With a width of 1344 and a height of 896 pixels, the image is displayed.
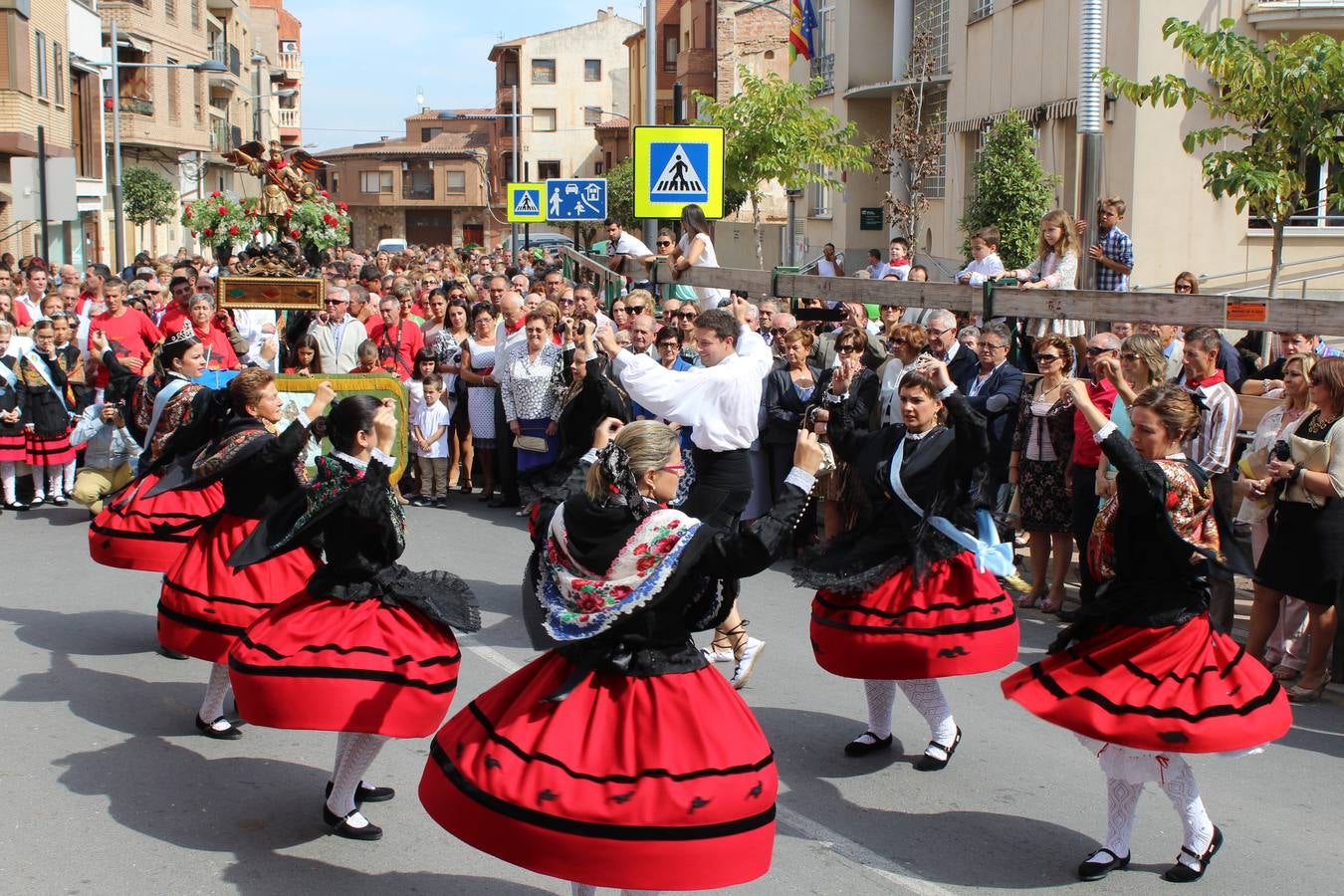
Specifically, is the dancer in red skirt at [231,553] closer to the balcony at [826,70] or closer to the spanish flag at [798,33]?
the spanish flag at [798,33]

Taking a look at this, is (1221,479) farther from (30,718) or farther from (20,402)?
(20,402)

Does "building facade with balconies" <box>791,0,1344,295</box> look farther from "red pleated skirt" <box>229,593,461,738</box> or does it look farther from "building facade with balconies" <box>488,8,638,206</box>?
"building facade with balconies" <box>488,8,638,206</box>

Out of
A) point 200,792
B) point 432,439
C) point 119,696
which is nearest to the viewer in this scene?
point 200,792

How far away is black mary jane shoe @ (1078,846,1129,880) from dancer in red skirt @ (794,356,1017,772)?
1.05 m

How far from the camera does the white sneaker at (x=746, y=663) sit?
26.1 ft

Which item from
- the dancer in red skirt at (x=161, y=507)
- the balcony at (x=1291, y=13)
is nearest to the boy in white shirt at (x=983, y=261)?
the dancer in red skirt at (x=161, y=507)

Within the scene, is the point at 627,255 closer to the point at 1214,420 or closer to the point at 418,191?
the point at 1214,420

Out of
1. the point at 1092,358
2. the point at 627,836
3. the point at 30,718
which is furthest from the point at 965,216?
the point at 627,836

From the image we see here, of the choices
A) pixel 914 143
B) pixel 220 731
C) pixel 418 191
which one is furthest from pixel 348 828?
pixel 418 191

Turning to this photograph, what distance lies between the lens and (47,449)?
1338 centimetres

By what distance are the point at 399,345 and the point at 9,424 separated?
3.49m

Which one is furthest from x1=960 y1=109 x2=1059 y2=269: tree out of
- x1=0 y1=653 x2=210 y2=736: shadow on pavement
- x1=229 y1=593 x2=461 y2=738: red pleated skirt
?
x1=229 y1=593 x2=461 y2=738: red pleated skirt

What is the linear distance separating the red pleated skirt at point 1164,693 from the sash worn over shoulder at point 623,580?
168 cm

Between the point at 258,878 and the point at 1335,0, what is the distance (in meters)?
18.4
